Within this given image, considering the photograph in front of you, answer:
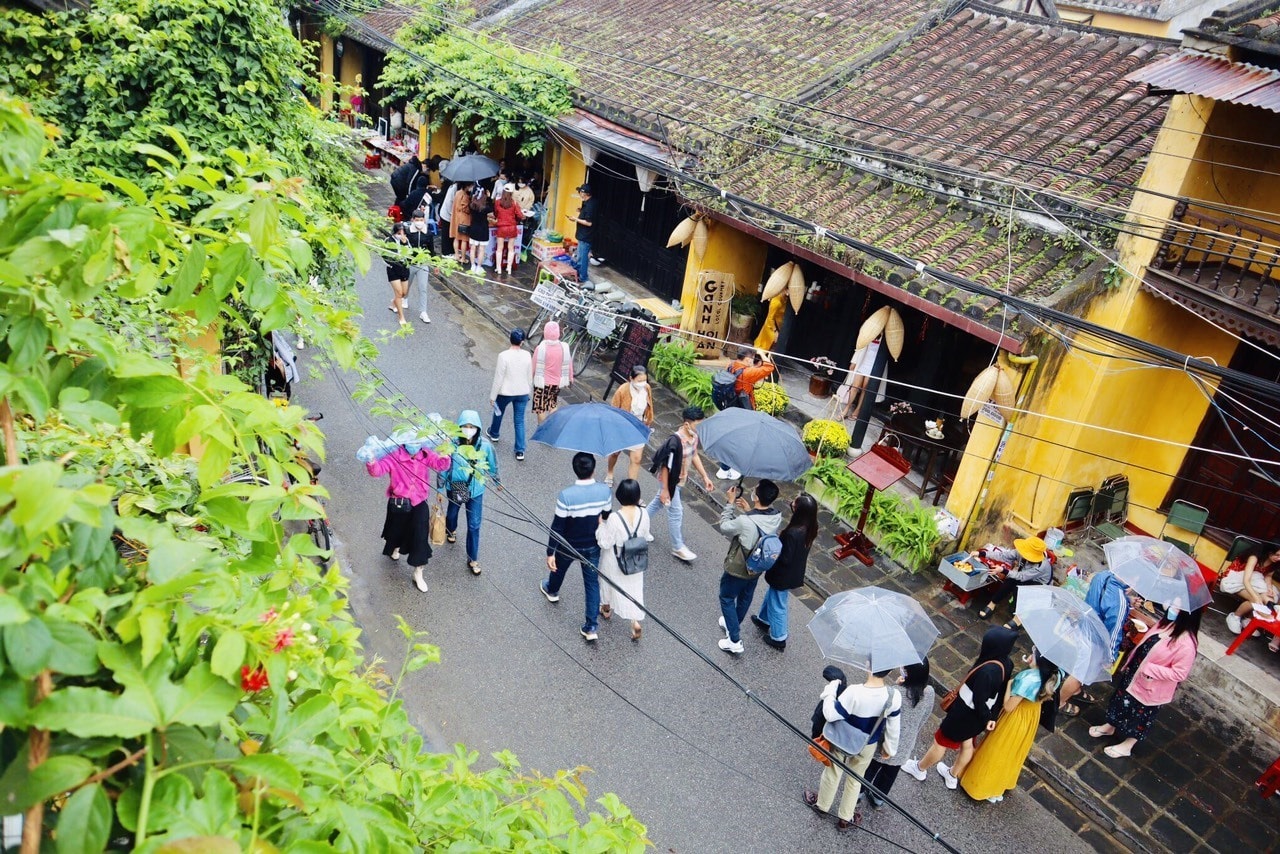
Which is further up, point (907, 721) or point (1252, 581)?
point (1252, 581)

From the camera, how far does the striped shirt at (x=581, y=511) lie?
809 cm

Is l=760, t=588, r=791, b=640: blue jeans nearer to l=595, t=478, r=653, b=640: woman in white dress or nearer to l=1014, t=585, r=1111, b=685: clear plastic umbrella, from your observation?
l=595, t=478, r=653, b=640: woman in white dress

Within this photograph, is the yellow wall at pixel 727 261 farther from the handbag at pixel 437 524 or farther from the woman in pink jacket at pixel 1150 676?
the woman in pink jacket at pixel 1150 676

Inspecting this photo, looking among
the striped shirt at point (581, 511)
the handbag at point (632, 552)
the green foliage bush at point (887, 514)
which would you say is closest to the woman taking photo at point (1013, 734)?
the green foliage bush at point (887, 514)

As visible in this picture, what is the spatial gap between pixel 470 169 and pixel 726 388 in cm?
758

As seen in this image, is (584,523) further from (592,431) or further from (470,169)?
(470,169)

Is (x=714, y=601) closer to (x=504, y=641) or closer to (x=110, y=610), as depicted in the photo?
(x=504, y=641)

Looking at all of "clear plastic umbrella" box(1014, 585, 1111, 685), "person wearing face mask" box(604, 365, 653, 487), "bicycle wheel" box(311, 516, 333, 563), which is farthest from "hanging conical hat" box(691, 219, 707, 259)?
"clear plastic umbrella" box(1014, 585, 1111, 685)

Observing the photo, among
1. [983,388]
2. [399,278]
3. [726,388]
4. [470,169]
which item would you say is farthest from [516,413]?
[470,169]

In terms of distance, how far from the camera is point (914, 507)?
10859mm

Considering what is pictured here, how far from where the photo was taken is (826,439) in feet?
38.6

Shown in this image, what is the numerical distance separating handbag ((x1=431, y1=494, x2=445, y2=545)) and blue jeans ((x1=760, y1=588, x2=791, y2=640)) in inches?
144

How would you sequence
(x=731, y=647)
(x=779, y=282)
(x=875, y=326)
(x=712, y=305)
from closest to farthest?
1. (x=731, y=647)
2. (x=875, y=326)
3. (x=779, y=282)
4. (x=712, y=305)

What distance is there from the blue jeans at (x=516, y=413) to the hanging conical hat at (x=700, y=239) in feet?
14.4
